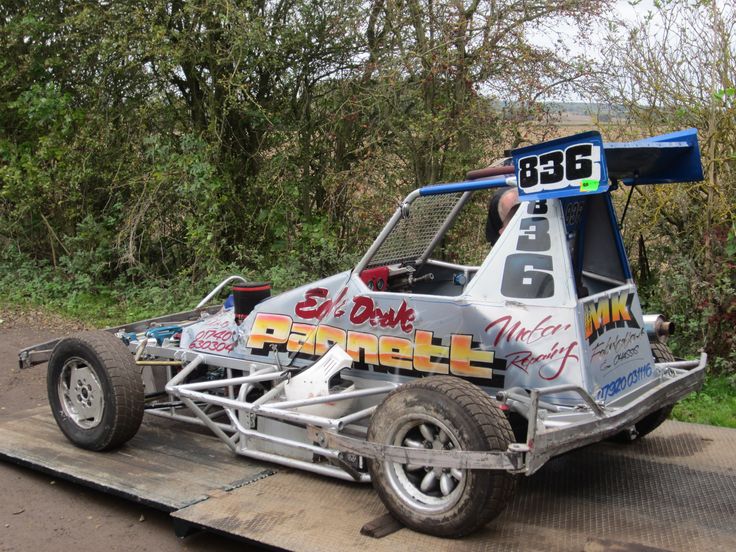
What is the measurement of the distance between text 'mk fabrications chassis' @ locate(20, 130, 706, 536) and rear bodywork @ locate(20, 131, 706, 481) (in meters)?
0.01

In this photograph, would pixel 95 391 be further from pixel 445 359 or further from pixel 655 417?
pixel 655 417

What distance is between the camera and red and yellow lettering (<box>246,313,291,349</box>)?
521 centimetres

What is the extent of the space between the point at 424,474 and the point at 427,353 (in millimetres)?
712

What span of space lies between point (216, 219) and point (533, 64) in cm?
490

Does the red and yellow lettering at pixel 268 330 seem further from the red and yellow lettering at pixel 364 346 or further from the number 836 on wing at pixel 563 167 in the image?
the number 836 on wing at pixel 563 167

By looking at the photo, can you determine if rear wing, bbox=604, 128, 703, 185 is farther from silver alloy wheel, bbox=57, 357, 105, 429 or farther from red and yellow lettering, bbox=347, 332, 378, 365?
silver alloy wheel, bbox=57, 357, 105, 429

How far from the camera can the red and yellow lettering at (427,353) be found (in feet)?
14.6

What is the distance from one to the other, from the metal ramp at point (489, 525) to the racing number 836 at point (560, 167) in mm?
1765

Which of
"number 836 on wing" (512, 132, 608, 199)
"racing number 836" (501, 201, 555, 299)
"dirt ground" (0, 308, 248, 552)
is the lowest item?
"dirt ground" (0, 308, 248, 552)

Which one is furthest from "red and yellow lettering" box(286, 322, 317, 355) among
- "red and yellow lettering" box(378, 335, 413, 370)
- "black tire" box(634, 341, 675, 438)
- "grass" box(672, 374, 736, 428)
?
"grass" box(672, 374, 736, 428)

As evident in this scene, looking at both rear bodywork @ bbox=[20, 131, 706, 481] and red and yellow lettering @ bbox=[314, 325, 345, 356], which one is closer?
rear bodywork @ bbox=[20, 131, 706, 481]

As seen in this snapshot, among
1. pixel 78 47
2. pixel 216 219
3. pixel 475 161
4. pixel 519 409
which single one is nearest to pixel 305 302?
pixel 519 409

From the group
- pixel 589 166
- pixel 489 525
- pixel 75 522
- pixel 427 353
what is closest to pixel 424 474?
pixel 489 525

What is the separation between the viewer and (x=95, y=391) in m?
5.39
